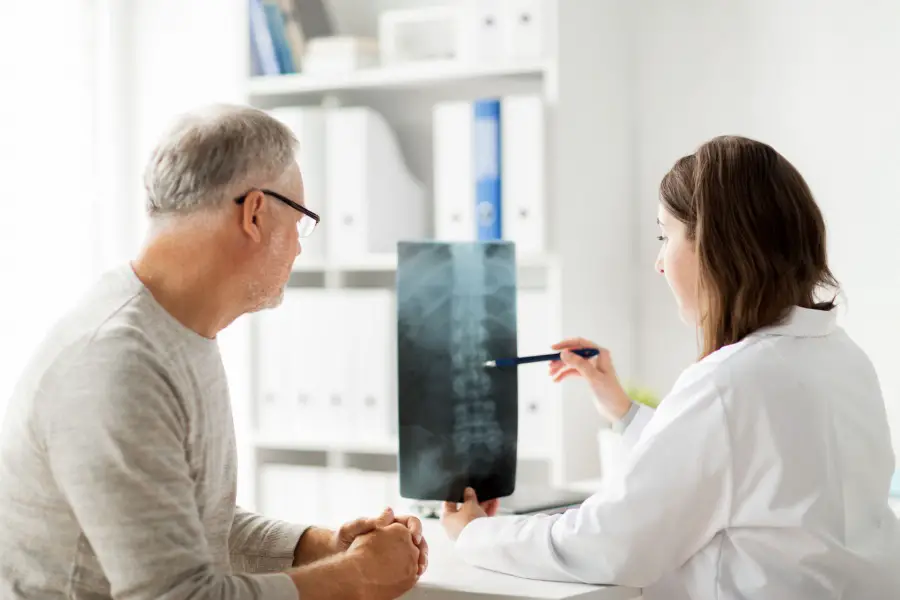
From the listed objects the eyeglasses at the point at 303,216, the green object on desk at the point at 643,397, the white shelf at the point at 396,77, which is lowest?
the green object on desk at the point at 643,397

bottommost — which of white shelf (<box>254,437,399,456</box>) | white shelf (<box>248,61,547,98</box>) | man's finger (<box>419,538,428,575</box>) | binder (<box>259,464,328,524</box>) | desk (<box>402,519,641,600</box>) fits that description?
binder (<box>259,464,328,524</box>)

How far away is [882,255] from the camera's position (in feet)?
8.37

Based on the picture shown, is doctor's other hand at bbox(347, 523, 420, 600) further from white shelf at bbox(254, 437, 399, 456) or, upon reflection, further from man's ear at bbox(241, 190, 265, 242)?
white shelf at bbox(254, 437, 399, 456)

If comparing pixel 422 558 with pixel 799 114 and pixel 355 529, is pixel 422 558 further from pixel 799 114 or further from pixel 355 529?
pixel 799 114

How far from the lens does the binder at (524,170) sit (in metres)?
2.58

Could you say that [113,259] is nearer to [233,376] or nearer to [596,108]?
[233,376]

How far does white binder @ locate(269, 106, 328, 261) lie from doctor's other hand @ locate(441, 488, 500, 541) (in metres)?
1.18

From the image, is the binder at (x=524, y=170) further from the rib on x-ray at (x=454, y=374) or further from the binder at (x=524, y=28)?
the rib on x-ray at (x=454, y=374)

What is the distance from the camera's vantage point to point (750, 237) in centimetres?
155

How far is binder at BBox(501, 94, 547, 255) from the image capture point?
2580mm

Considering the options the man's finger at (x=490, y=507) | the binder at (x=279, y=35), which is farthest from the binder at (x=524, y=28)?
the man's finger at (x=490, y=507)

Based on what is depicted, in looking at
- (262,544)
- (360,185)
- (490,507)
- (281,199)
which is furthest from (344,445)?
(281,199)

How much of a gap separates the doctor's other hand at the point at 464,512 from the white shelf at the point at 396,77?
1.13 meters

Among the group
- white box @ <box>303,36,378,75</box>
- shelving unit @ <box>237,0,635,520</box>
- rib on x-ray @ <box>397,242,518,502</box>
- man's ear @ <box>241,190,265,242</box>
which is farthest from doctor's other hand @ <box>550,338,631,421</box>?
white box @ <box>303,36,378,75</box>
